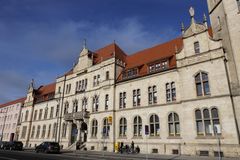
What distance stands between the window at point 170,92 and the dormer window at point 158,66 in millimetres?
3032

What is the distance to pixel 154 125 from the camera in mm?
30266

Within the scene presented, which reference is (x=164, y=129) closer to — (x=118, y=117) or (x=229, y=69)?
(x=118, y=117)

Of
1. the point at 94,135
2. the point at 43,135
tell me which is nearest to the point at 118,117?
the point at 94,135

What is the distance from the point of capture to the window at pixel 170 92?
2940 cm

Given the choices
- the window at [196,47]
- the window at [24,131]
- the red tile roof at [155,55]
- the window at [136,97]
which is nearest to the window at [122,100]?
the window at [136,97]

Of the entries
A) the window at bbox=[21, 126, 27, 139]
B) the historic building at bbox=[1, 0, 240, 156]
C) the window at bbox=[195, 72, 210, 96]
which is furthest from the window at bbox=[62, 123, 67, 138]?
the window at bbox=[195, 72, 210, 96]

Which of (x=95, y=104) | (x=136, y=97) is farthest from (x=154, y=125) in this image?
(x=95, y=104)

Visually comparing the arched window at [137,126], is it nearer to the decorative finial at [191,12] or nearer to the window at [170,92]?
the window at [170,92]

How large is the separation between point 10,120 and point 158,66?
64.8 metres

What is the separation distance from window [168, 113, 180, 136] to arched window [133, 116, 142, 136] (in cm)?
525

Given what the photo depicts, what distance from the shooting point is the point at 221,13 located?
2781cm

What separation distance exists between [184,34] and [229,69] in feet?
26.6

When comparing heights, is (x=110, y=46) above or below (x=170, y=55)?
above

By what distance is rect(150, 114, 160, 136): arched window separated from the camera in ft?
98.2
